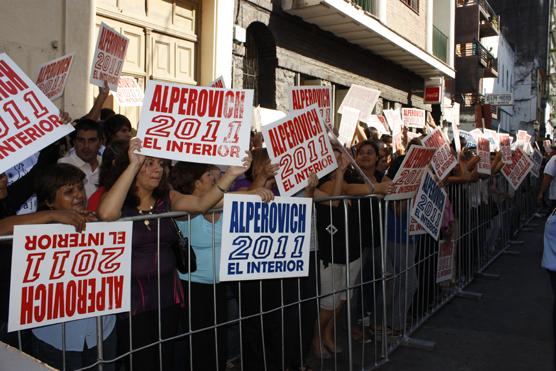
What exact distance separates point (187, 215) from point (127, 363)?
2.89 feet

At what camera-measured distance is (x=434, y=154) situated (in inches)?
205

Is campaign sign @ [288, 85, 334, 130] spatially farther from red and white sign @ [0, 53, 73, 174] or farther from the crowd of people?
red and white sign @ [0, 53, 73, 174]

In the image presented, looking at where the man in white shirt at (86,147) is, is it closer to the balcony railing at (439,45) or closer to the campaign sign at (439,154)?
the campaign sign at (439,154)

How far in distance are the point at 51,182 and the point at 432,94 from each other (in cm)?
1987

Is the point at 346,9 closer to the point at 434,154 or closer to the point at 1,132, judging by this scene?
the point at 434,154

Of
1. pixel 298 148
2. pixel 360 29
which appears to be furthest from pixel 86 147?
pixel 360 29

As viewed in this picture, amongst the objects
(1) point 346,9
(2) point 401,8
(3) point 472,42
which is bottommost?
(1) point 346,9

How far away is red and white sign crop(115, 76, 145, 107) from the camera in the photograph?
613cm

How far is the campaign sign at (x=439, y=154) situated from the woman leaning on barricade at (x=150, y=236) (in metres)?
2.71

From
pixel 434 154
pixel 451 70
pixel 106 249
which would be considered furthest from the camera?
pixel 451 70

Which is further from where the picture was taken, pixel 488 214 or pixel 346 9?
pixel 346 9

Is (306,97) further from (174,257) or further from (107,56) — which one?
(174,257)

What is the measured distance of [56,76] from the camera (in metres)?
4.41

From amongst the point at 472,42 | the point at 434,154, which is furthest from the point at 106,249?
the point at 472,42
